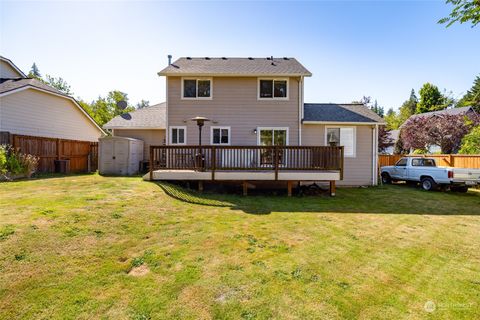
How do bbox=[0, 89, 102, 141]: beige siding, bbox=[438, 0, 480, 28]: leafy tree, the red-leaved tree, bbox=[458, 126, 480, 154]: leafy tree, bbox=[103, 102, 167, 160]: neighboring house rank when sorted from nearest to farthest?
bbox=[438, 0, 480, 28]: leafy tree
bbox=[0, 89, 102, 141]: beige siding
bbox=[458, 126, 480, 154]: leafy tree
bbox=[103, 102, 167, 160]: neighboring house
the red-leaved tree

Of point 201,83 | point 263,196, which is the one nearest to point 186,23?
point 201,83

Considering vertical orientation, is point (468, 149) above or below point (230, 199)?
above

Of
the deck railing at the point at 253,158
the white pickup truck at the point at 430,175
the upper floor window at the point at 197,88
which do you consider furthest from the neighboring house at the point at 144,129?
the white pickup truck at the point at 430,175

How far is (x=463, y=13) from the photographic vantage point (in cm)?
899

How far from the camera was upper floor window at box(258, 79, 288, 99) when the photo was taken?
11938mm

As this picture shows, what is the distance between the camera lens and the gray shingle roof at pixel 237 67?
11.5 metres

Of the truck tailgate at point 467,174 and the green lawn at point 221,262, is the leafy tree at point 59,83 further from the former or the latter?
the truck tailgate at point 467,174

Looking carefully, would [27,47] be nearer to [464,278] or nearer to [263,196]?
[263,196]

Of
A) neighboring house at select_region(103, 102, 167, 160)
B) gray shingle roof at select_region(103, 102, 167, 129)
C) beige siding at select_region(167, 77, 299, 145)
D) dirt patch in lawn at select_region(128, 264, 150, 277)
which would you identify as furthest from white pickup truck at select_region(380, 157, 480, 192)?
neighboring house at select_region(103, 102, 167, 160)

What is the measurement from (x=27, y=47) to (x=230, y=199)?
1929cm

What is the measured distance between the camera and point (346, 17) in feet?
39.2

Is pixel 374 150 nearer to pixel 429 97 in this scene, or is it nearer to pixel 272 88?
pixel 272 88

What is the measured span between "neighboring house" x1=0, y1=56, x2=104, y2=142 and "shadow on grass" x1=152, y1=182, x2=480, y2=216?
9678 millimetres

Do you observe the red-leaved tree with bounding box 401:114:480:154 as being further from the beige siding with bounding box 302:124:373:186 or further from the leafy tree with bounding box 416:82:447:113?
the leafy tree with bounding box 416:82:447:113
